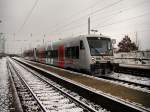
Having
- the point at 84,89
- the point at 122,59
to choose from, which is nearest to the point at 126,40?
the point at 122,59

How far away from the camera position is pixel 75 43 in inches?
971

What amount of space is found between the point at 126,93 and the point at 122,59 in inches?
935

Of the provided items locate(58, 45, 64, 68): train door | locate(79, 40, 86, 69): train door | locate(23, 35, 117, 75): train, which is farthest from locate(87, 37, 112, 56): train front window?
locate(58, 45, 64, 68): train door

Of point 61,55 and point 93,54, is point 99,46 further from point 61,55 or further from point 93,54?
point 61,55

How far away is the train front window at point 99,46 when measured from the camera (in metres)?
22.0

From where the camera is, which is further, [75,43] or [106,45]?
[75,43]

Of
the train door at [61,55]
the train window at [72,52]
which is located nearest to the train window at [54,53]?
the train door at [61,55]

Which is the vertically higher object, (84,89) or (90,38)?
(90,38)

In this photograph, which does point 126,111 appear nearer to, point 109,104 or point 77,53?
point 109,104

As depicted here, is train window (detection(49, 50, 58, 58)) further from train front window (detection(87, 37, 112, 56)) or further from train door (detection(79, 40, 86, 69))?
train front window (detection(87, 37, 112, 56))

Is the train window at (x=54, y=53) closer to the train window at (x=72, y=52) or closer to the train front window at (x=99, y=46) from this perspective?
the train window at (x=72, y=52)

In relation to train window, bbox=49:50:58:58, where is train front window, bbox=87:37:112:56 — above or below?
above

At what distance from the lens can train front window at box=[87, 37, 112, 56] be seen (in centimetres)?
2195

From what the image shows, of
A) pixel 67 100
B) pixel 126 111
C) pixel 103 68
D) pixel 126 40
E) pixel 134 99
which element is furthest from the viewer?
pixel 126 40
